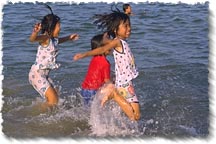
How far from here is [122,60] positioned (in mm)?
5160

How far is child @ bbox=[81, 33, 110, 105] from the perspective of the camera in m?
5.45

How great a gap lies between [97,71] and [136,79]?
5.76ft

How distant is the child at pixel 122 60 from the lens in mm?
5148

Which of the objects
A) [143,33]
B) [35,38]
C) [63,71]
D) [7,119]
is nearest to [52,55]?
[35,38]

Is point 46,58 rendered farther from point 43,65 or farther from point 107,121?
point 107,121

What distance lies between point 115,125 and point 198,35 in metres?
4.42

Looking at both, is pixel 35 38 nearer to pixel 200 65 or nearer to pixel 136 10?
pixel 200 65

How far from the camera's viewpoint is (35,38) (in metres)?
5.32

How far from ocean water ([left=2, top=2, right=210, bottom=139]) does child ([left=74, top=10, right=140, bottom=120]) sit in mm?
264

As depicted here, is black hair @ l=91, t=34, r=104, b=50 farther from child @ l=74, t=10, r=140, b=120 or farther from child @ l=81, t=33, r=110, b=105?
child @ l=74, t=10, r=140, b=120

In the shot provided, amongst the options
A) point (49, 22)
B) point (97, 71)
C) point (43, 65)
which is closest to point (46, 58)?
point (43, 65)

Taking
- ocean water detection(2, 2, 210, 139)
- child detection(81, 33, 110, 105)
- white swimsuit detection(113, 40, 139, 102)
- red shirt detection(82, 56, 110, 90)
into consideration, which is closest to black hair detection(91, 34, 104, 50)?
child detection(81, 33, 110, 105)

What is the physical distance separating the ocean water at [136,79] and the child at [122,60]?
0.87 ft

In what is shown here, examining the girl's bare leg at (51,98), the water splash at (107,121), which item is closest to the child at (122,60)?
the water splash at (107,121)
